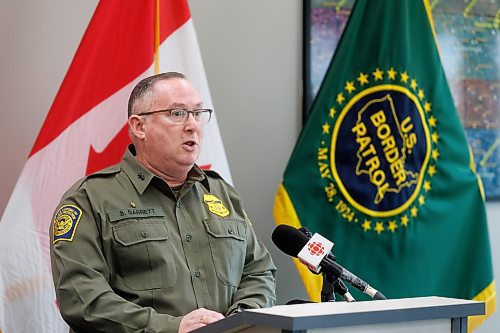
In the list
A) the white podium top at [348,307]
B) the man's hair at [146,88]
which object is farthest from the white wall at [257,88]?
the white podium top at [348,307]

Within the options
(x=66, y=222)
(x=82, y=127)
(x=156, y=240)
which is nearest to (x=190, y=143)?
(x=156, y=240)

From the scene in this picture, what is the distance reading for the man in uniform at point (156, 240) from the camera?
6.63ft

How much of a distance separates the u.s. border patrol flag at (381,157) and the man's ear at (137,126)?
0.95 m

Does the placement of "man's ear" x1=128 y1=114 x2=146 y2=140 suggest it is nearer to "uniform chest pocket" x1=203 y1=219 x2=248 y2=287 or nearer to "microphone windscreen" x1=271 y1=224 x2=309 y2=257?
"uniform chest pocket" x1=203 y1=219 x2=248 y2=287

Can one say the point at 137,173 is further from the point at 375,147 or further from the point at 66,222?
the point at 375,147

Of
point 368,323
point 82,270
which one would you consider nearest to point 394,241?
point 82,270

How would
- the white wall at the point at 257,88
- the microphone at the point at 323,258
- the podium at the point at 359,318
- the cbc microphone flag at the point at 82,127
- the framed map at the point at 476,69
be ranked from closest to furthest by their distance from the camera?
the podium at the point at 359,318
the microphone at the point at 323,258
the cbc microphone flag at the point at 82,127
the white wall at the point at 257,88
the framed map at the point at 476,69

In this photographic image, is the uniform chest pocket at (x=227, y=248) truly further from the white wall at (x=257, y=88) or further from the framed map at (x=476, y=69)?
the framed map at (x=476, y=69)

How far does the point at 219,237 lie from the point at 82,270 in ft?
1.39

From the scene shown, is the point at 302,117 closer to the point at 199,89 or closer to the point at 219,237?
the point at 199,89

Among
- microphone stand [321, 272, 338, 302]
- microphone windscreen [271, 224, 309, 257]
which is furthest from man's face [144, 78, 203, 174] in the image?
microphone stand [321, 272, 338, 302]

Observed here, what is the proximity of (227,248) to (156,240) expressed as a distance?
9.1 inches

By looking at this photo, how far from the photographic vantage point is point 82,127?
263 cm

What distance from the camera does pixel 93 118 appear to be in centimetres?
264
